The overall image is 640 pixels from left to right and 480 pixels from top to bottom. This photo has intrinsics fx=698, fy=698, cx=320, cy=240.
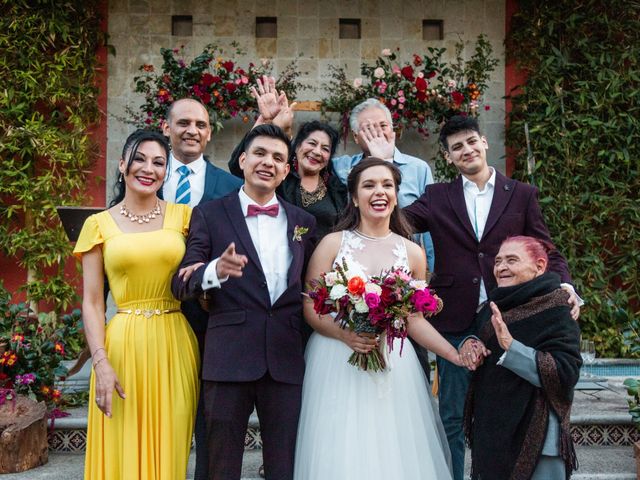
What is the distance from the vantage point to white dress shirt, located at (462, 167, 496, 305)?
12.4 feet

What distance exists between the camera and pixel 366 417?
3205mm

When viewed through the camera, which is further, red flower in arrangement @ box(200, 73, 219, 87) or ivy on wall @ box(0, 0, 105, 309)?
red flower in arrangement @ box(200, 73, 219, 87)

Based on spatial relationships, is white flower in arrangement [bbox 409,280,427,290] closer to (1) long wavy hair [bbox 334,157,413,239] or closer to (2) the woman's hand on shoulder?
(1) long wavy hair [bbox 334,157,413,239]

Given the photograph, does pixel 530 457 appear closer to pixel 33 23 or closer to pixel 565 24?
pixel 565 24

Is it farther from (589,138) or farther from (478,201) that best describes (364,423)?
(589,138)

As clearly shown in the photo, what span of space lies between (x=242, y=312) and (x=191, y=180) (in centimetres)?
108

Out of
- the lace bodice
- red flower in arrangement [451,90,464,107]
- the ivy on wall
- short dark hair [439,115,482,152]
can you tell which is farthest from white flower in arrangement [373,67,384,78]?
the lace bodice

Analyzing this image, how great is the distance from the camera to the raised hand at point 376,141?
4.03 meters

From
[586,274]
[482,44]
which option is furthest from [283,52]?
[586,274]

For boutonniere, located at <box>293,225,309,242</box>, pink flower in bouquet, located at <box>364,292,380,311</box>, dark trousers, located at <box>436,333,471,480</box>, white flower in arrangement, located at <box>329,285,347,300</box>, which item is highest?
boutonniere, located at <box>293,225,309,242</box>

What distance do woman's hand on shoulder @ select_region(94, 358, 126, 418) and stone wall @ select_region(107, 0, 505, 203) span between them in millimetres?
4601

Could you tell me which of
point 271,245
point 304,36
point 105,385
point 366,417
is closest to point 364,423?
point 366,417

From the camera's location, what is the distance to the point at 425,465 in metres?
3.22

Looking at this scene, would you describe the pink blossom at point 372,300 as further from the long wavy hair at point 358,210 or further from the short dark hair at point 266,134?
the short dark hair at point 266,134
